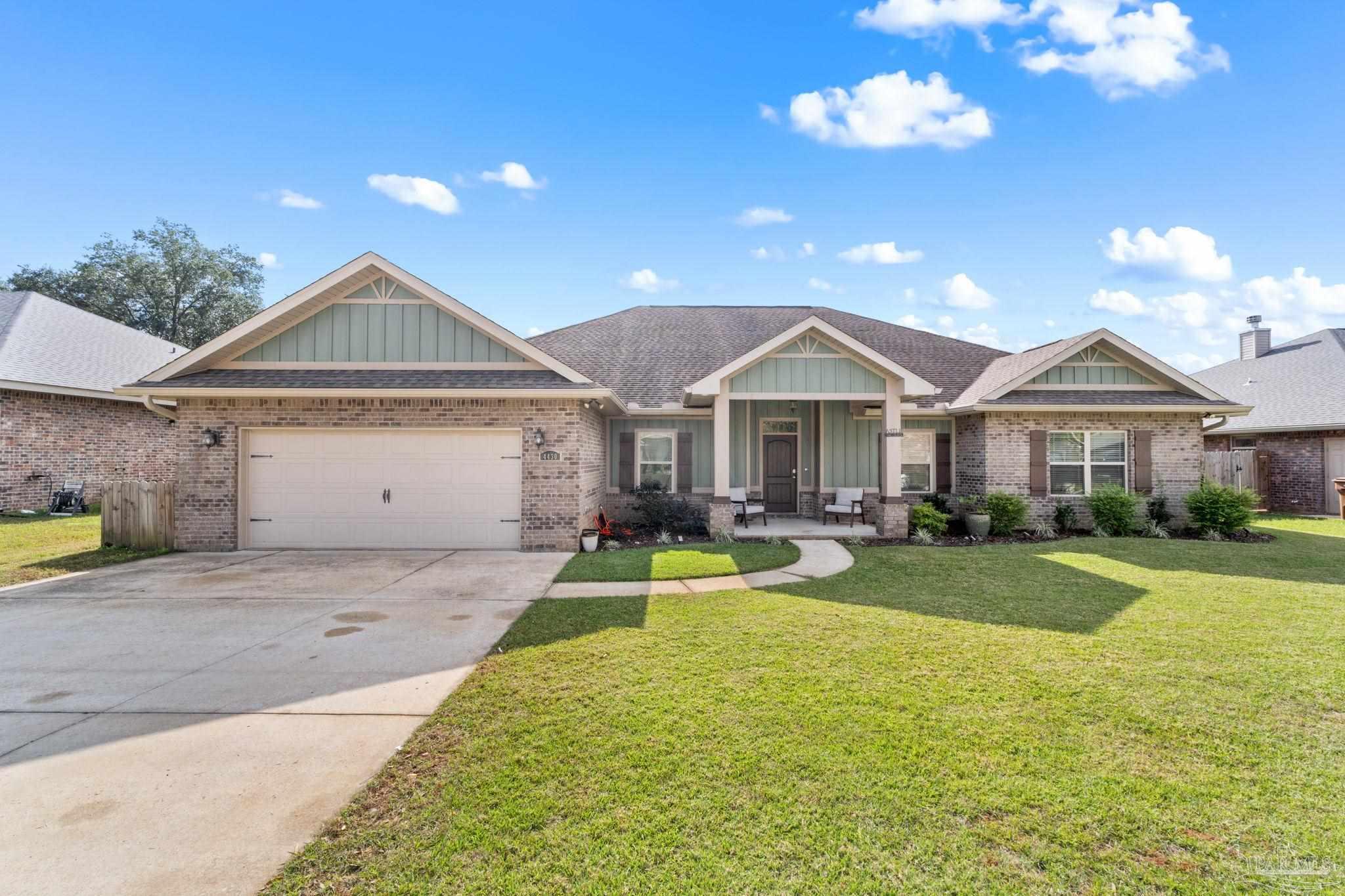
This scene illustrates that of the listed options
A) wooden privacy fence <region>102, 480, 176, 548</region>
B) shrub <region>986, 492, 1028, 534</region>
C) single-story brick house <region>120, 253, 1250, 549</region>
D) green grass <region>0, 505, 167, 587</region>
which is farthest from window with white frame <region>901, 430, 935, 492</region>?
green grass <region>0, 505, 167, 587</region>

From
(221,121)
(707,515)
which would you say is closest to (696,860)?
(707,515)

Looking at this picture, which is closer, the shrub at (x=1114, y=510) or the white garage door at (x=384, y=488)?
the white garage door at (x=384, y=488)

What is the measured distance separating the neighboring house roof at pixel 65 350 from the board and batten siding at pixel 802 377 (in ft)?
56.0

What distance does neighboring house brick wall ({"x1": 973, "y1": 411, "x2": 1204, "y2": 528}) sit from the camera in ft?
40.0

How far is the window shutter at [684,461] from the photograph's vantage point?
1309cm

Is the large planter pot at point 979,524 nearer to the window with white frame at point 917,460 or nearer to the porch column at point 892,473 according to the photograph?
the porch column at point 892,473

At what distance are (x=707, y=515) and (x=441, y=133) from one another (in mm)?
11212

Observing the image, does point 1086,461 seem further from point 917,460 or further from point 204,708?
point 204,708

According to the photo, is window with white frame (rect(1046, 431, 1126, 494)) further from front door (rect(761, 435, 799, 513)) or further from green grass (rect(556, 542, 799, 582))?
green grass (rect(556, 542, 799, 582))

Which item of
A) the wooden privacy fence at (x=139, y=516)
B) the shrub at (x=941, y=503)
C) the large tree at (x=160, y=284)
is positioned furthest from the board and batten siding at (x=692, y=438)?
the large tree at (x=160, y=284)

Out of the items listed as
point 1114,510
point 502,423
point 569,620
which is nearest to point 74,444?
point 502,423

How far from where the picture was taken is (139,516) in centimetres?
988

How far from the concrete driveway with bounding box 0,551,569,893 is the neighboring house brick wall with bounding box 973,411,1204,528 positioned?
10.1m

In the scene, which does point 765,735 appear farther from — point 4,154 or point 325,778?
point 4,154
